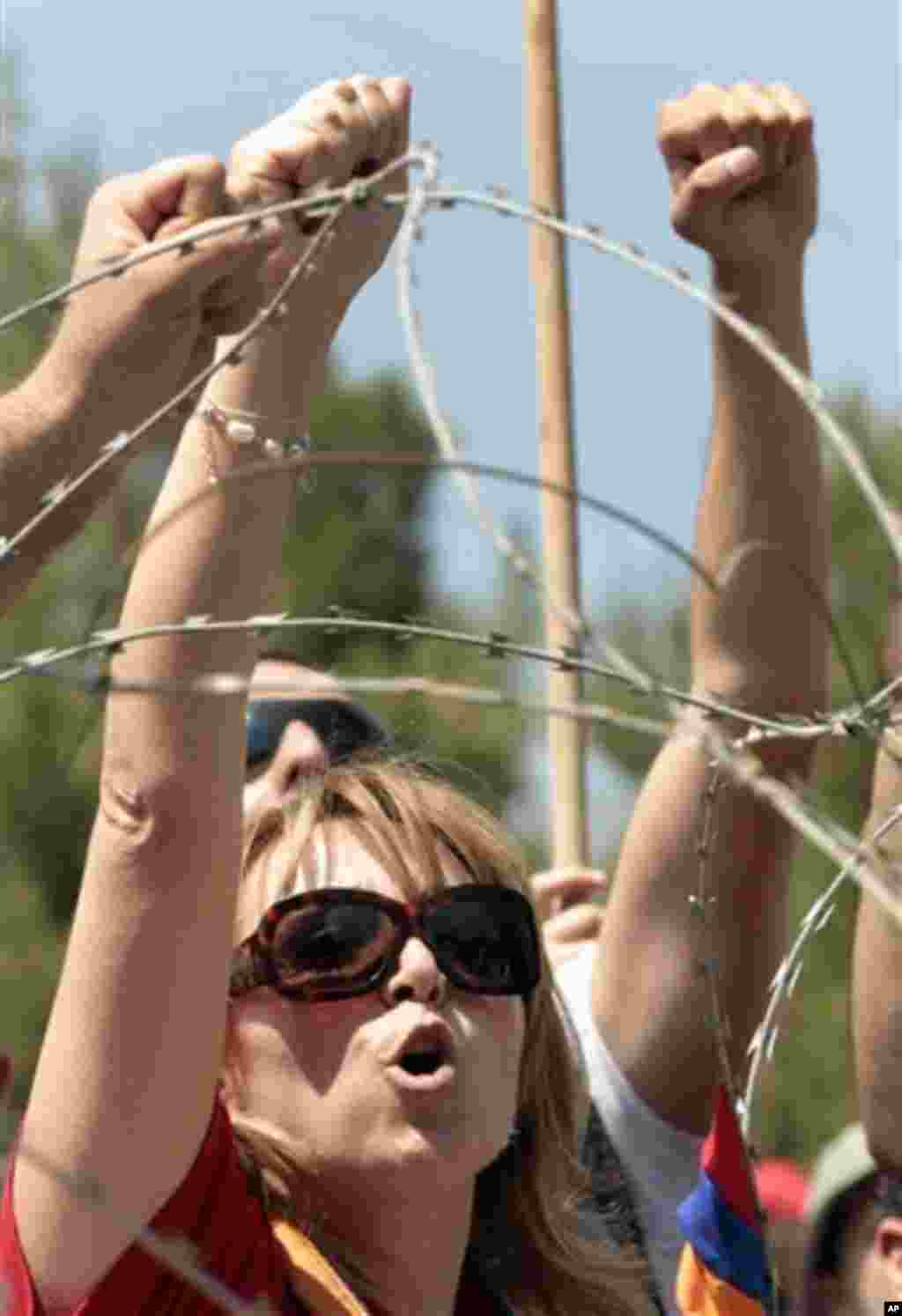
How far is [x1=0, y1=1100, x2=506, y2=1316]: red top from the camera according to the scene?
7.31 feet

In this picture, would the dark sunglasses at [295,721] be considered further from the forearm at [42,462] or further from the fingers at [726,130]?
the forearm at [42,462]

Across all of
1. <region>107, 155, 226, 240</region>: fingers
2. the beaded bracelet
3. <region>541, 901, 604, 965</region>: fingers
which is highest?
<region>107, 155, 226, 240</region>: fingers

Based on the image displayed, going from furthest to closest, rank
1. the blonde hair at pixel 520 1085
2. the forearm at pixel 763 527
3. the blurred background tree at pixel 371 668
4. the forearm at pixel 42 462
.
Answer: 1. the blurred background tree at pixel 371 668
2. the forearm at pixel 763 527
3. the blonde hair at pixel 520 1085
4. the forearm at pixel 42 462

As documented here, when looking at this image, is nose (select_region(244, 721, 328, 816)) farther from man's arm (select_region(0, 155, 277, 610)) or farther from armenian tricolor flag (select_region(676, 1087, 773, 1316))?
man's arm (select_region(0, 155, 277, 610))

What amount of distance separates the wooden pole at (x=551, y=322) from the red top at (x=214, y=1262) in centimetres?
102

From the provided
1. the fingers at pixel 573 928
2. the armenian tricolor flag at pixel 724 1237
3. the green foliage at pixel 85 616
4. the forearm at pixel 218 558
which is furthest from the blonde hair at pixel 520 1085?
the green foliage at pixel 85 616

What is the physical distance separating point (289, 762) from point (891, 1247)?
0.81 m

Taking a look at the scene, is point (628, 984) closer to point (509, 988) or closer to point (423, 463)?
point (509, 988)

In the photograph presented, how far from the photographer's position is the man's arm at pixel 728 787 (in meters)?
2.91

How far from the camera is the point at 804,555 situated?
115 inches

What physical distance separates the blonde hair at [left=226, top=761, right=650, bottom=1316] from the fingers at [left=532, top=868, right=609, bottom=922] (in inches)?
32.9

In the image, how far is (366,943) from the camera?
252 cm

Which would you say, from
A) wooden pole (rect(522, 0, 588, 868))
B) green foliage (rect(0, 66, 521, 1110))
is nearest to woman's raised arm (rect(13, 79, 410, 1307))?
wooden pole (rect(522, 0, 588, 868))

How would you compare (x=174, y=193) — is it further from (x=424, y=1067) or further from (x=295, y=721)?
(x=295, y=721)
